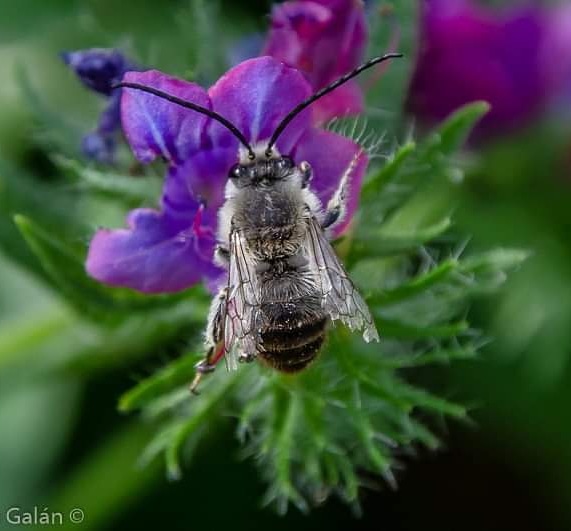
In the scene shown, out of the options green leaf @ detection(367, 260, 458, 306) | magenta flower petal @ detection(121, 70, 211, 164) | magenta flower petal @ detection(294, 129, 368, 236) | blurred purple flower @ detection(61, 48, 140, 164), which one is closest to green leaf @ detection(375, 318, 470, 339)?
green leaf @ detection(367, 260, 458, 306)

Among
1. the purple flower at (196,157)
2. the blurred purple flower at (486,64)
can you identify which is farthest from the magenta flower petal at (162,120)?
the blurred purple flower at (486,64)

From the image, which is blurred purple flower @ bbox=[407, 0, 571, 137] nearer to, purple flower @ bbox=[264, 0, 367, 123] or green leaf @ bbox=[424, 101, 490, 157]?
purple flower @ bbox=[264, 0, 367, 123]

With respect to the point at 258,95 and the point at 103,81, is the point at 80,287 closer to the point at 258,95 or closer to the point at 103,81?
the point at 103,81

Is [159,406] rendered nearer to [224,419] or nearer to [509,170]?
[224,419]

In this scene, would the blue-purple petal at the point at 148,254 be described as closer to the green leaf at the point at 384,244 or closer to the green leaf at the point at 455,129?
the green leaf at the point at 384,244

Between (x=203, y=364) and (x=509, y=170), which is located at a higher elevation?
(x=509, y=170)

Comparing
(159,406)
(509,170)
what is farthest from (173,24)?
(159,406)

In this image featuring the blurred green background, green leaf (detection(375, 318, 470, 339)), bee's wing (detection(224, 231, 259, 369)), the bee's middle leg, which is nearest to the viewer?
bee's wing (detection(224, 231, 259, 369))
